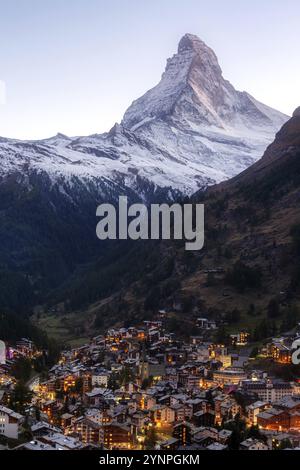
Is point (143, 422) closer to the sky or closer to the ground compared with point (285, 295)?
closer to the ground

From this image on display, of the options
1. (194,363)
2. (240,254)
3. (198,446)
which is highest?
(240,254)

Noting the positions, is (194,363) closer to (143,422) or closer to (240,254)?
(143,422)

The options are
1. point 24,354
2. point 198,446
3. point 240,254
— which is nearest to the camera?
point 198,446

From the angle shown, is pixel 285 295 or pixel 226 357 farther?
pixel 285 295

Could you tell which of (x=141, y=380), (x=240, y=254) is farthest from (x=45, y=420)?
(x=240, y=254)

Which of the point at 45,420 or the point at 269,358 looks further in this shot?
the point at 269,358


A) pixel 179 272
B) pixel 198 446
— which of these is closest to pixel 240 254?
pixel 179 272
